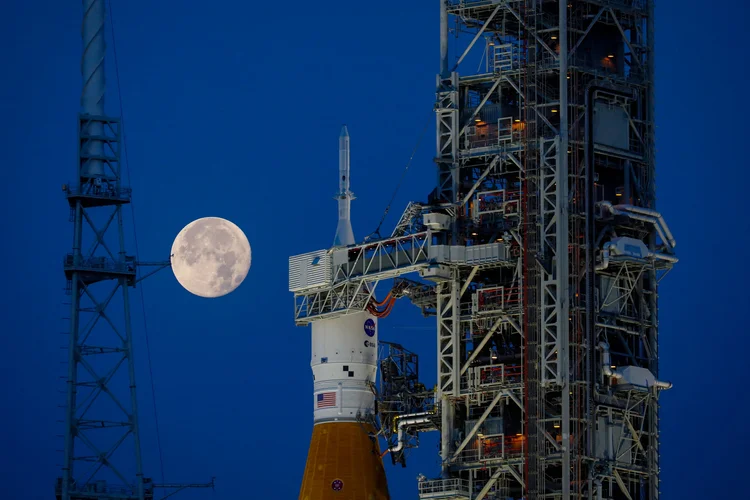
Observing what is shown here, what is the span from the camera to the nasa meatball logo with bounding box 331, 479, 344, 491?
6117 inches

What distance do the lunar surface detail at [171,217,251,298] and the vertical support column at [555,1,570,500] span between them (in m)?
21.8

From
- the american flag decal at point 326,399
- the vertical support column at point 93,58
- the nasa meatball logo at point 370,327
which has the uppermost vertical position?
the vertical support column at point 93,58

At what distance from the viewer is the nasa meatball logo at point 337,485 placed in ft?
510

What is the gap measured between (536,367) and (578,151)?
12533 millimetres

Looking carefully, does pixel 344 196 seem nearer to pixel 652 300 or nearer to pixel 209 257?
pixel 209 257

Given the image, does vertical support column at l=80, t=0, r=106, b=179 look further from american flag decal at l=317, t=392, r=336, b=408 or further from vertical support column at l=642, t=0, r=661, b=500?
vertical support column at l=642, t=0, r=661, b=500

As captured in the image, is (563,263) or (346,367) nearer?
(563,263)

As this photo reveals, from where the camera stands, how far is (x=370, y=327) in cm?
15750

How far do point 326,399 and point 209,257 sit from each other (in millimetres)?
10984

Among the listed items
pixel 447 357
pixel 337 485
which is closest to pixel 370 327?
pixel 447 357

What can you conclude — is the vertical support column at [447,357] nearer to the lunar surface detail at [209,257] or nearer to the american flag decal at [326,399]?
the american flag decal at [326,399]

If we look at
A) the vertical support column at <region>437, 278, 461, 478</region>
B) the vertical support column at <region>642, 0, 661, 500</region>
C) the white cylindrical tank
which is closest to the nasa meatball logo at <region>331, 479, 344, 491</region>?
the white cylindrical tank

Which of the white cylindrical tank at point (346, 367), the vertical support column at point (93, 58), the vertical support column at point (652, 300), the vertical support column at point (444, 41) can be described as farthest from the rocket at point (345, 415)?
the vertical support column at point (93, 58)

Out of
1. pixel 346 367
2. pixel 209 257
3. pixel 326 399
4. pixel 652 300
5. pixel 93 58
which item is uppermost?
pixel 93 58
